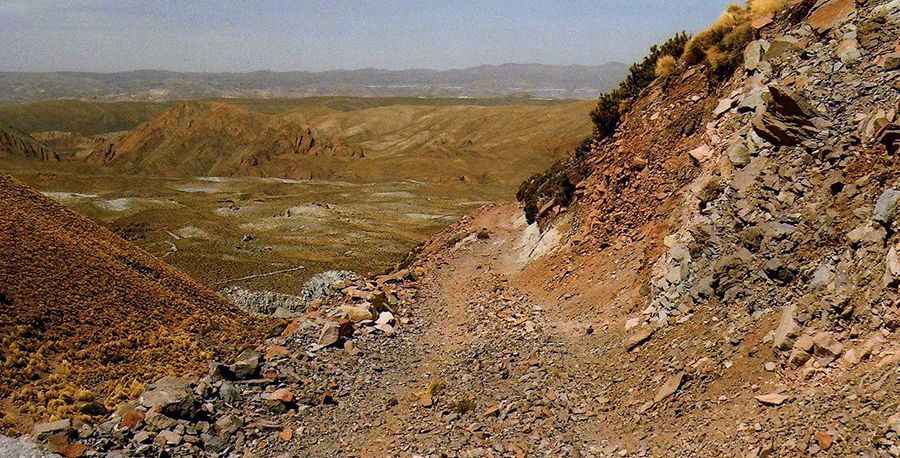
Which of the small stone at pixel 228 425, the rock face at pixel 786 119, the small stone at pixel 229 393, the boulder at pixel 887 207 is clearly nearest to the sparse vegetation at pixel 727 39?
the rock face at pixel 786 119

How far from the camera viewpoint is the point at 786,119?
465 inches

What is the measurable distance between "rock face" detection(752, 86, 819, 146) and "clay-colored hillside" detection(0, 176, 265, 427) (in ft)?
43.5

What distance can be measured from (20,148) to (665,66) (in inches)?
5935

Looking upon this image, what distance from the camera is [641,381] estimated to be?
36.5 feet

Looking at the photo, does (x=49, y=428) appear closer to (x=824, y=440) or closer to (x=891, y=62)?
(x=824, y=440)

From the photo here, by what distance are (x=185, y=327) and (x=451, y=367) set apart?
744 cm

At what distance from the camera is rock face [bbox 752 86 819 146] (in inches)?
449

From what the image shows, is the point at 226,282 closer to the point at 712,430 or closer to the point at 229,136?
the point at 712,430

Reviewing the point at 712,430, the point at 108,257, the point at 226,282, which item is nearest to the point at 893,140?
the point at 712,430

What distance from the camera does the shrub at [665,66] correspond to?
62.0ft

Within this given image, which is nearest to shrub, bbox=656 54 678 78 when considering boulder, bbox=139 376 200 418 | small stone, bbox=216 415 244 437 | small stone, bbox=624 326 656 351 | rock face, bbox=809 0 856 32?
rock face, bbox=809 0 856 32

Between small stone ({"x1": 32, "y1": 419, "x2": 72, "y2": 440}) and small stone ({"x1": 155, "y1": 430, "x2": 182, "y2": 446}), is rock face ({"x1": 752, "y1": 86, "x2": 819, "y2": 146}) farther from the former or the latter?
small stone ({"x1": 32, "y1": 419, "x2": 72, "y2": 440})

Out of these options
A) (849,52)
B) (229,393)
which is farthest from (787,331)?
Result: (229,393)

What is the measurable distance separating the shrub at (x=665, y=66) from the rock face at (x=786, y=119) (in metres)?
6.89
